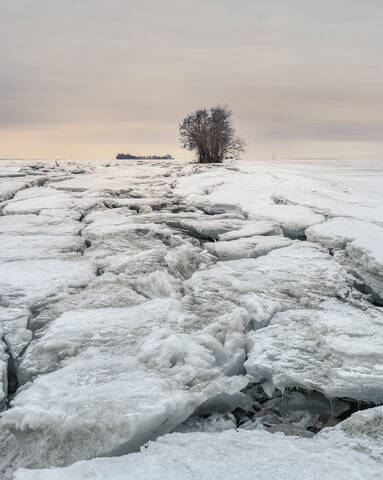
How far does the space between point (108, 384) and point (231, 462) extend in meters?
0.49

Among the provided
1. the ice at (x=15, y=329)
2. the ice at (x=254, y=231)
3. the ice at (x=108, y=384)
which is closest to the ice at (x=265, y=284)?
the ice at (x=108, y=384)

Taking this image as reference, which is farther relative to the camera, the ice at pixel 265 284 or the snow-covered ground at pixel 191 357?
the ice at pixel 265 284

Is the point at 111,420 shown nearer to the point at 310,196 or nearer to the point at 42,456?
the point at 42,456

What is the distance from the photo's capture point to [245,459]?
1.03 metres

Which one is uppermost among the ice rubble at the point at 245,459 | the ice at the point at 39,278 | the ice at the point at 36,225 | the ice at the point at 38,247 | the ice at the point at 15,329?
the ice at the point at 36,225

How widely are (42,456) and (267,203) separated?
13.8ft

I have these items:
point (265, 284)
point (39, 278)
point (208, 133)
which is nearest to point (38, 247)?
point (39, 278)

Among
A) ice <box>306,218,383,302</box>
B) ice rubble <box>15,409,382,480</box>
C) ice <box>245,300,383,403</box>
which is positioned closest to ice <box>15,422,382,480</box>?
ice rubble <box>15,409,382,480</box>

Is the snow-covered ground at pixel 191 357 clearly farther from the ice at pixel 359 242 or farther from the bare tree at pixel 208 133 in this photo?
the bare tree at pixel 208 133

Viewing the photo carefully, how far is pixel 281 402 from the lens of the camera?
1.46 meters

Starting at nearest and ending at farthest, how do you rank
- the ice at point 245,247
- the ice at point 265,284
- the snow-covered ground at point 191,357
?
the snow-covered ground at point 191,357, the ice at point 265,284, the ice at point 245,247

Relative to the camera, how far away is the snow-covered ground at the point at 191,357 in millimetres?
1070

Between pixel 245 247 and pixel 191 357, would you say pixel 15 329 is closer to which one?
pixel 191 357

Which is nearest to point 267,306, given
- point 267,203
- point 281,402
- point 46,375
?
point 281,402
